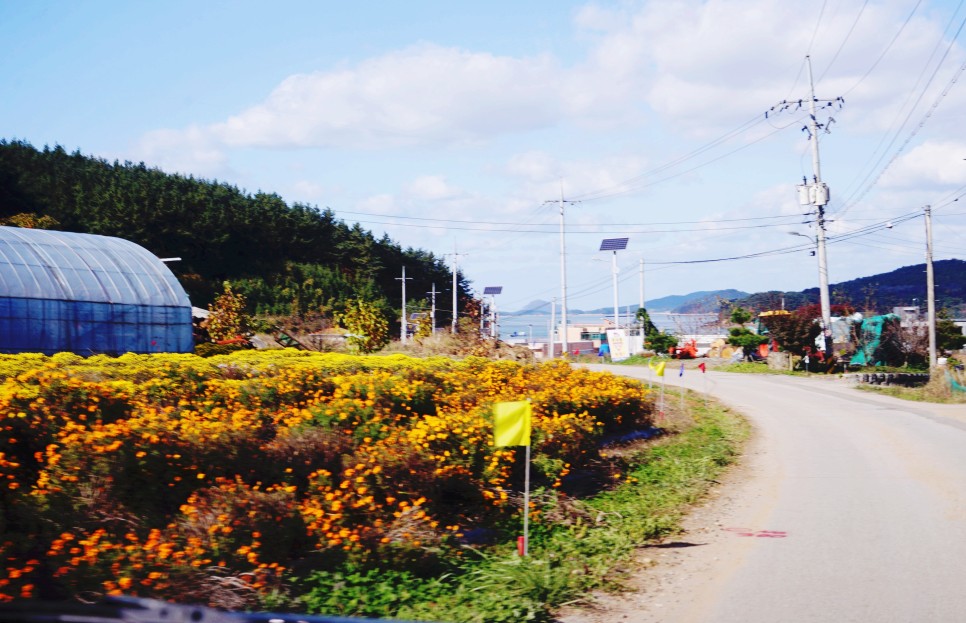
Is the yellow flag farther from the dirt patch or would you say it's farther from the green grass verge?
the dirt patch

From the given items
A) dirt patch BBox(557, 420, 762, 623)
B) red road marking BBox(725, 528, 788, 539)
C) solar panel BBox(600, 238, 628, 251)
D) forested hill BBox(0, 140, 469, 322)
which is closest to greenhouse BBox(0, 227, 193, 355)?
dirt patch BBox(557, 420, 762, 623)

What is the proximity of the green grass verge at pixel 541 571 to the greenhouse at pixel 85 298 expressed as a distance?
61.8 ft

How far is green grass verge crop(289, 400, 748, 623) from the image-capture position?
6.66 m

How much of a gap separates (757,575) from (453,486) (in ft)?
11.2

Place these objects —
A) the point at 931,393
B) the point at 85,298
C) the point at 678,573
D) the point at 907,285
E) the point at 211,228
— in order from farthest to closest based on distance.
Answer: the point at 907,285 < the point at 211,228 < the point at 931,393 < the point at 85,298 < the point at 678,573

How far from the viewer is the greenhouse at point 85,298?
24188mm

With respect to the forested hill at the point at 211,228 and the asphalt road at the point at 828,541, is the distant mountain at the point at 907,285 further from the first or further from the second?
the asphalt road at the point at 828,541

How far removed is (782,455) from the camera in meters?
15.6

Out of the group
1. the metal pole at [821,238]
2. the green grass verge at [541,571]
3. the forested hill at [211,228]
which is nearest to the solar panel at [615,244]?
the forested hill at [211,228]

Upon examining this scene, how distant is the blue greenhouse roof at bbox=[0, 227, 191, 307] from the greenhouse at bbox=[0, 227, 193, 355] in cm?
3

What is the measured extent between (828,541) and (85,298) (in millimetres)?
23320

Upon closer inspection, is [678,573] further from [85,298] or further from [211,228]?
[211,228]

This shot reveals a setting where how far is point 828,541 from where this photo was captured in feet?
29.6

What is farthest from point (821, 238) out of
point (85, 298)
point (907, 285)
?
point (907, 285)
